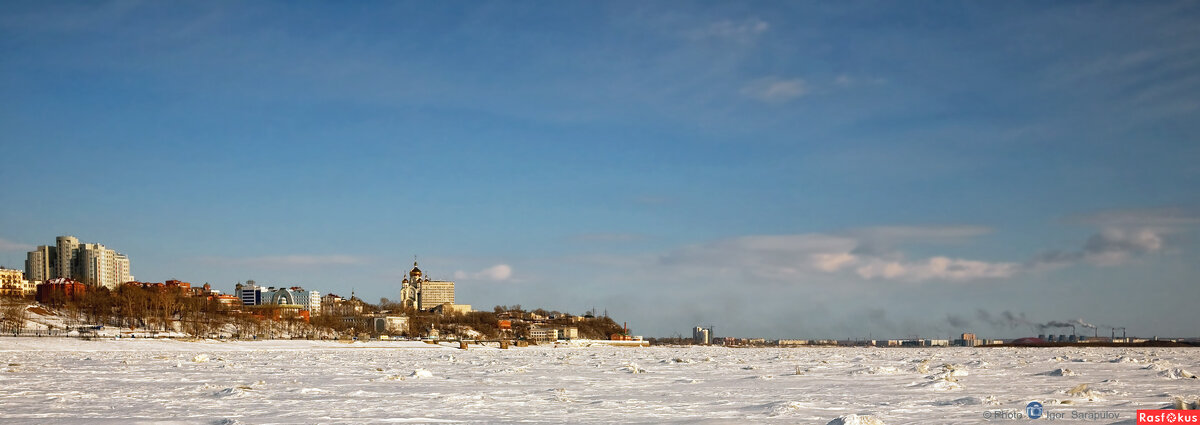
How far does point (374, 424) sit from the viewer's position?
14.7 m

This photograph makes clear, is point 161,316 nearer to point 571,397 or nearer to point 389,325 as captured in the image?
point 389,325

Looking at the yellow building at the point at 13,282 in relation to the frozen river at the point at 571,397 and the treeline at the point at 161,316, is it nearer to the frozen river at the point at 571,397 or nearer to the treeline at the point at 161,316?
the treeline at the point at 161,316

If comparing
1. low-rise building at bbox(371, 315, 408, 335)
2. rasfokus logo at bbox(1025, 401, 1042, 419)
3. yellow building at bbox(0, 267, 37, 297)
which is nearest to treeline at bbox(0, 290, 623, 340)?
low-rise building at bbox(371, 315, 408, 335)

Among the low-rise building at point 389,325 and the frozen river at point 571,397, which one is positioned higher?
the frozen river at point 571,397

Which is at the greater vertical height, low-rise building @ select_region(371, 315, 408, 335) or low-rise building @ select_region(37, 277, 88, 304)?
low-rise building @ select_region(37, 277, 88, 304)

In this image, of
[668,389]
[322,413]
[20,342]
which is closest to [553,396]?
[668,389]

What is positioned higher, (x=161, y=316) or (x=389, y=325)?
(x=161, y=316)

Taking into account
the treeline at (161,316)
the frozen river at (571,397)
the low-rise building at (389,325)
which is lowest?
the low-rise building at (389,325)

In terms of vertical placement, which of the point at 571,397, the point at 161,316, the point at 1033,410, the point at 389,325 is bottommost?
the point at 389,325

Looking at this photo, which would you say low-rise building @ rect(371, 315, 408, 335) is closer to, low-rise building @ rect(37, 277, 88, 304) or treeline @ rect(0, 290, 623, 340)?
treeline @ rect(0, 290, 623, 340)

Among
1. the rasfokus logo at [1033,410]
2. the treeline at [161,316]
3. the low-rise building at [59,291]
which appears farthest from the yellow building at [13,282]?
the rasfokus logo at [1033,410]

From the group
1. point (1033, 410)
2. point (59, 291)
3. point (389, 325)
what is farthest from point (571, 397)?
point (389, 325)

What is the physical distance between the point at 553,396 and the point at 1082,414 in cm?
1077

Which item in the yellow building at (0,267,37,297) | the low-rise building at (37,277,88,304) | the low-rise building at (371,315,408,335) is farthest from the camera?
the low-rise building at (371,315,408,335)
